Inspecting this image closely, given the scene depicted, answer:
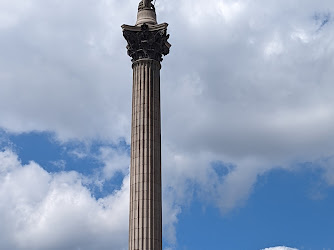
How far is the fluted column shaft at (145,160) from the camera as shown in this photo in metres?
40.7

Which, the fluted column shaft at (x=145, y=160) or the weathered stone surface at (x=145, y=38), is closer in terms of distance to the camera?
the fluted column shaft at (x=145, y=160)

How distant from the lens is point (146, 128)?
142ft

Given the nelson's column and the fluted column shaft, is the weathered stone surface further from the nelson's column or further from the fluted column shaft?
the fluted column shaft

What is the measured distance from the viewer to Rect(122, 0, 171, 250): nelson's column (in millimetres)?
40844

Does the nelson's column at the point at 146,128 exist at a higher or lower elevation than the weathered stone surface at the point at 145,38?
lower

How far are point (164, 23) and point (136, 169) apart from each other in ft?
38.8

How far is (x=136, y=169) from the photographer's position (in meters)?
42.2

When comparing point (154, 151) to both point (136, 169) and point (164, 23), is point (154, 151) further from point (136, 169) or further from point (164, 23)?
point (164, 23)

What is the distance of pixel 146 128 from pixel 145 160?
252 cm

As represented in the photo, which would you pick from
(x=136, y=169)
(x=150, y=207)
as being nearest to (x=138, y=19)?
(x=136, y=169)

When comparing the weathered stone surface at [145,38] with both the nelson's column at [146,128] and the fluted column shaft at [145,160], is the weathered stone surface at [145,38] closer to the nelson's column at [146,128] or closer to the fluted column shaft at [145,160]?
the nelson's column at [146,128]

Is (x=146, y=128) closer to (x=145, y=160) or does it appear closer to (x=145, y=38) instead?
(x=145, y=160)

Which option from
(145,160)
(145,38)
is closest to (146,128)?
(145,160)

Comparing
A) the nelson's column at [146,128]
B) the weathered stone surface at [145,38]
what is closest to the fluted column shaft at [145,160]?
the nelson's column at [146,128]
